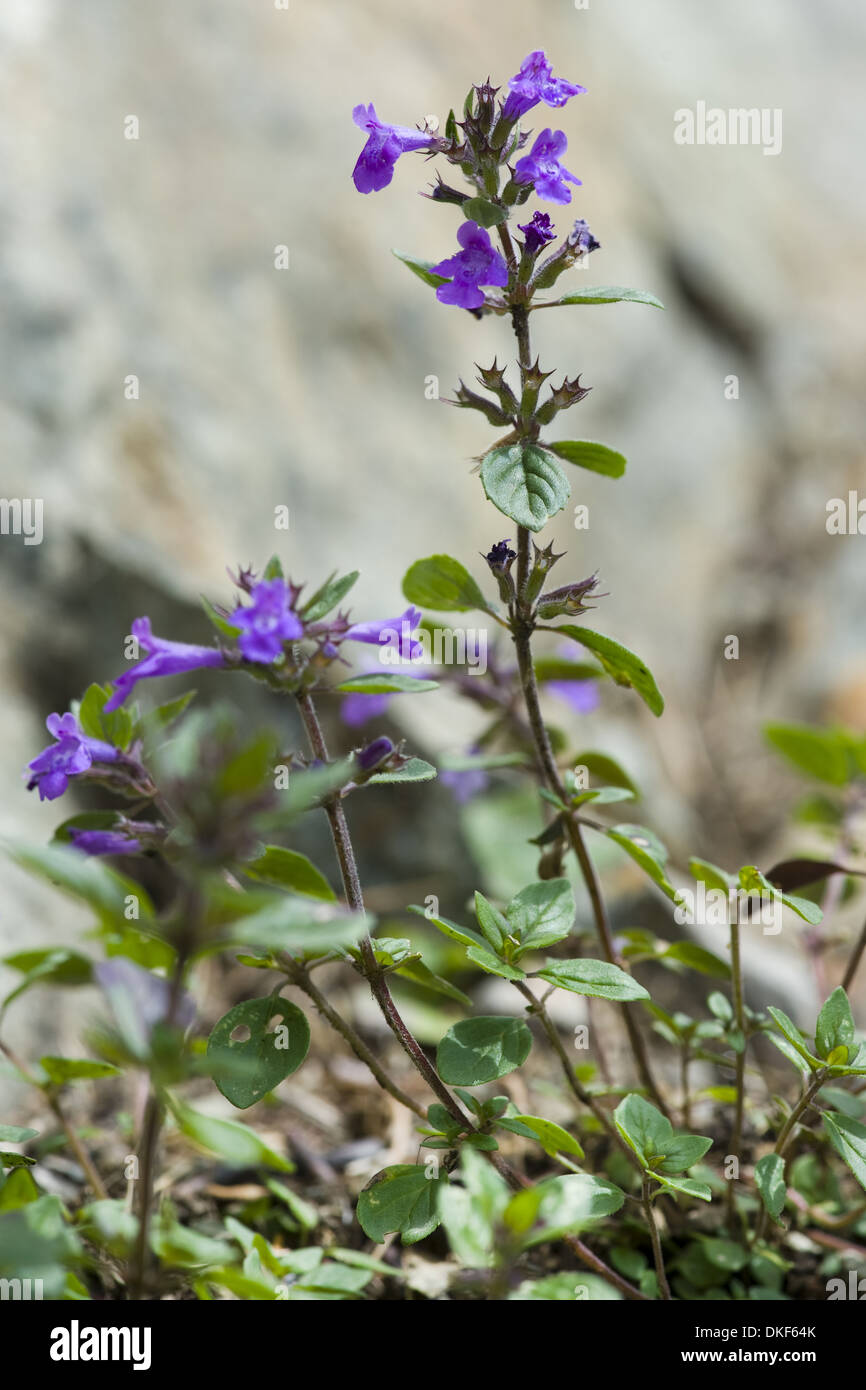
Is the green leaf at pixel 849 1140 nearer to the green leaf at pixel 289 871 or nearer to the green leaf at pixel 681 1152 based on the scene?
the green leaf at pixel 681 1152

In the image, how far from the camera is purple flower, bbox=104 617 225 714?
1.59 m

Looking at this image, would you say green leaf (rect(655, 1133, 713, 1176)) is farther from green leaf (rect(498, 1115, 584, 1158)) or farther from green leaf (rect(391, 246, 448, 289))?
green leaf (rect(391, 246, 448, 289))

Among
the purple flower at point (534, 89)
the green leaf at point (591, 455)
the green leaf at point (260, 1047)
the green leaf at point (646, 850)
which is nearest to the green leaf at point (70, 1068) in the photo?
the green leaf at point (260, 1047)

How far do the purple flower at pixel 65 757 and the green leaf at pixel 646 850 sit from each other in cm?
84

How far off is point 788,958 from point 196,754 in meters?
2.79

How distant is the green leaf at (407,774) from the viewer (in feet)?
5.32

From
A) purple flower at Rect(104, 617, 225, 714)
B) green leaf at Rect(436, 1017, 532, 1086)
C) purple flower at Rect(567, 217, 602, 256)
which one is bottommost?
green leaf at Rect(436, 1017, 532, 1086)

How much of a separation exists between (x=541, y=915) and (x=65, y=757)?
0.77 metres

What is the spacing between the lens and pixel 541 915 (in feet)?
5.75

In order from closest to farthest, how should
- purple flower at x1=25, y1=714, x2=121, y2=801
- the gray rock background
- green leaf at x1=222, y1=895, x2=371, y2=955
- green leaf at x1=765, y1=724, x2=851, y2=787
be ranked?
green leaf at x1=222, y1=895, x2=371, y2=955 → purple flower at x1=25, y1=714, x2=121, y2=801 → green leaf at x1=765, y1=724, x2=851, y2=787 → the gray rock background

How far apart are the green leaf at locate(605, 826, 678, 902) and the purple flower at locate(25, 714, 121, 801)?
2.74ft

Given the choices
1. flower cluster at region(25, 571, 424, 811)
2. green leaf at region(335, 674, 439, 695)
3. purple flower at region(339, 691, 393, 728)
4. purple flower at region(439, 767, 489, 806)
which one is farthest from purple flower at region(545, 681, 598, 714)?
green leaf at region(335, 674, 439, 695)

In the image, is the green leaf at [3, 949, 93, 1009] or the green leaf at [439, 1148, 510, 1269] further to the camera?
the green leaf at [3, 949, 93, 1009]
